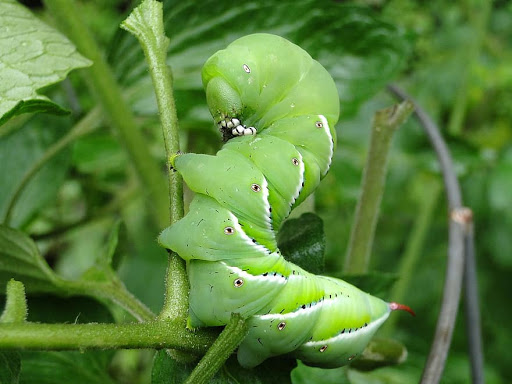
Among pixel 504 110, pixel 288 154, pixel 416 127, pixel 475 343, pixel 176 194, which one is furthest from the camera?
pixel 504 110

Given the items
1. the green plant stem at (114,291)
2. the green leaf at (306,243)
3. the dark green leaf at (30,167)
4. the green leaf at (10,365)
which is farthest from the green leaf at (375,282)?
the dark green leaf at (30,167)

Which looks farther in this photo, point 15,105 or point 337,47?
point 337,47

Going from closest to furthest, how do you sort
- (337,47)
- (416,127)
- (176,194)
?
(176,194) → (337,47) → (416,127)

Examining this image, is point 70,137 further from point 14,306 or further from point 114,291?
point 14,306

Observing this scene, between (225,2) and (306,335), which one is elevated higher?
(225,2)

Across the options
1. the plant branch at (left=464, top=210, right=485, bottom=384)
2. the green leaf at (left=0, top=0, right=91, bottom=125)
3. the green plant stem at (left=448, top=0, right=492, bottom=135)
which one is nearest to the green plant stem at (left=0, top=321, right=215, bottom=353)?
the green leaf at (left=0, top=0, right=91, bottom=125)

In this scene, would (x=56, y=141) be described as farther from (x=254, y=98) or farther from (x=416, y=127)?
(x=416, y=127)

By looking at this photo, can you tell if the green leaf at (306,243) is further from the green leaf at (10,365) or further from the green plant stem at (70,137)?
the green plant stem at (70,137)

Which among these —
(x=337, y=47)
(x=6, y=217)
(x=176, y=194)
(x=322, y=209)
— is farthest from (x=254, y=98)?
(x=322, y=209)
